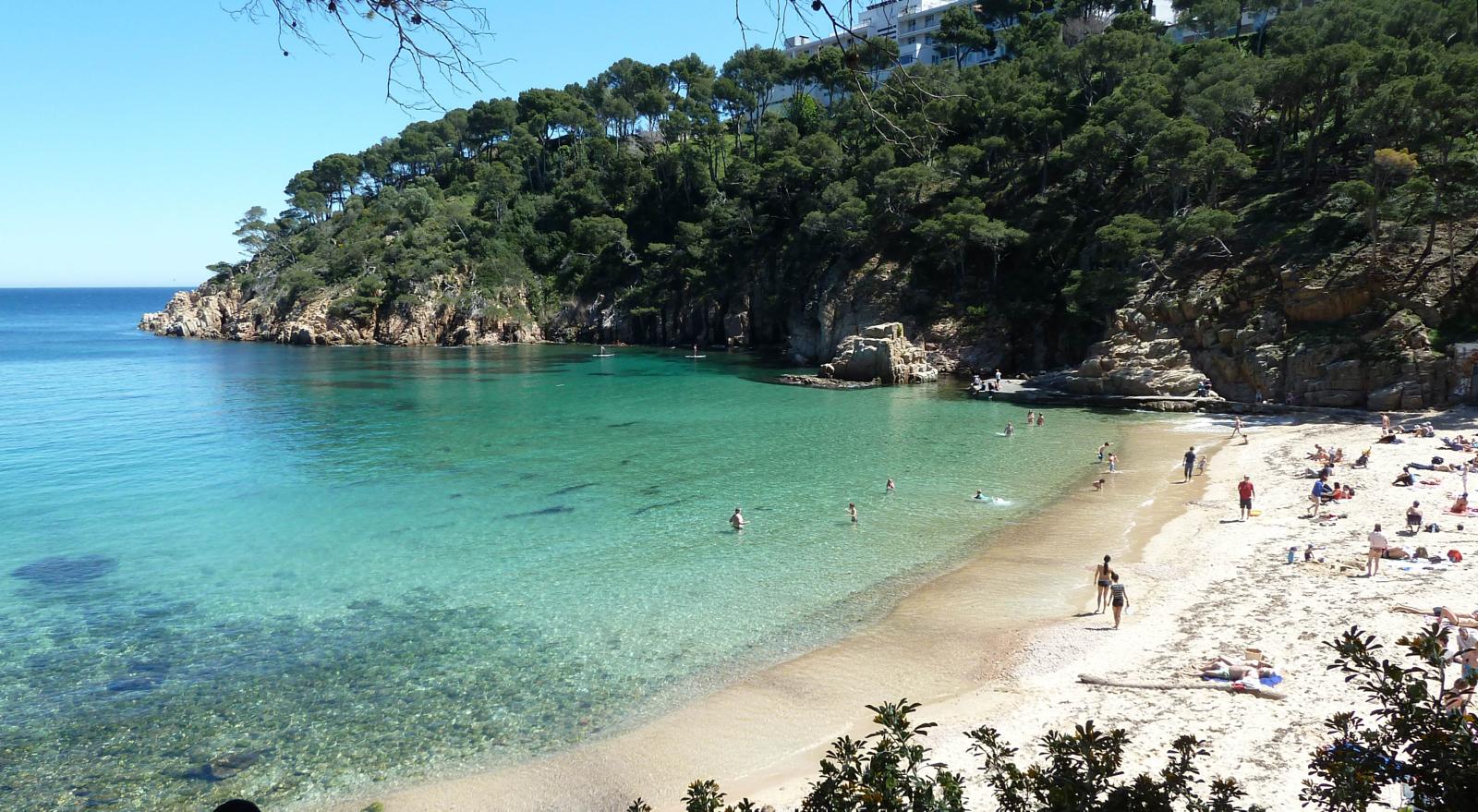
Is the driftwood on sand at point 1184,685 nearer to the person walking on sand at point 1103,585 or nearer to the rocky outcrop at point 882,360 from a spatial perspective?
the person walking on sand at point 1103,585

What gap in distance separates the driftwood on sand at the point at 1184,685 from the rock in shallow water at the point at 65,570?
22.4m

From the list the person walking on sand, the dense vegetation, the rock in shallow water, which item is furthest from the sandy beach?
the rock in shallow water

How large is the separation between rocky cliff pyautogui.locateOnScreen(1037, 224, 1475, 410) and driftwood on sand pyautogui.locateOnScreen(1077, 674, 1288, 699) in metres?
28.0

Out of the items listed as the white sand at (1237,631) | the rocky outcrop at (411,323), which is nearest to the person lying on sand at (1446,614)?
the white sand at (1237,631)

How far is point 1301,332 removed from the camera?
36.4 meters

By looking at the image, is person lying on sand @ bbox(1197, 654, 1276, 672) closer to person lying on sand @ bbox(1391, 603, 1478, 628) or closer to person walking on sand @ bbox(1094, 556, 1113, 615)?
person walking on sand @ bbox(1094, 556, 1113, 615)

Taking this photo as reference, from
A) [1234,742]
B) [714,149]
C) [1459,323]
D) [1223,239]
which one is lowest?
[1234,742]

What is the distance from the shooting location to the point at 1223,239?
41.7m

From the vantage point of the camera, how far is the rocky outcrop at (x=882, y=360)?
5078 centimetres

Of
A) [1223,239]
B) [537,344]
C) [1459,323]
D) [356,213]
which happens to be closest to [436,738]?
[1459,323]

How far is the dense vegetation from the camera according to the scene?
1544 inches

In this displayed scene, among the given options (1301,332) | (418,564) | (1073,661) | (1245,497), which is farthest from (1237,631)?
(1301,332)

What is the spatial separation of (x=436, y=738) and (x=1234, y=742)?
1141cm

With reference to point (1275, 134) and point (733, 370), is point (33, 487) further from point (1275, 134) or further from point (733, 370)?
point (1275, 134)
